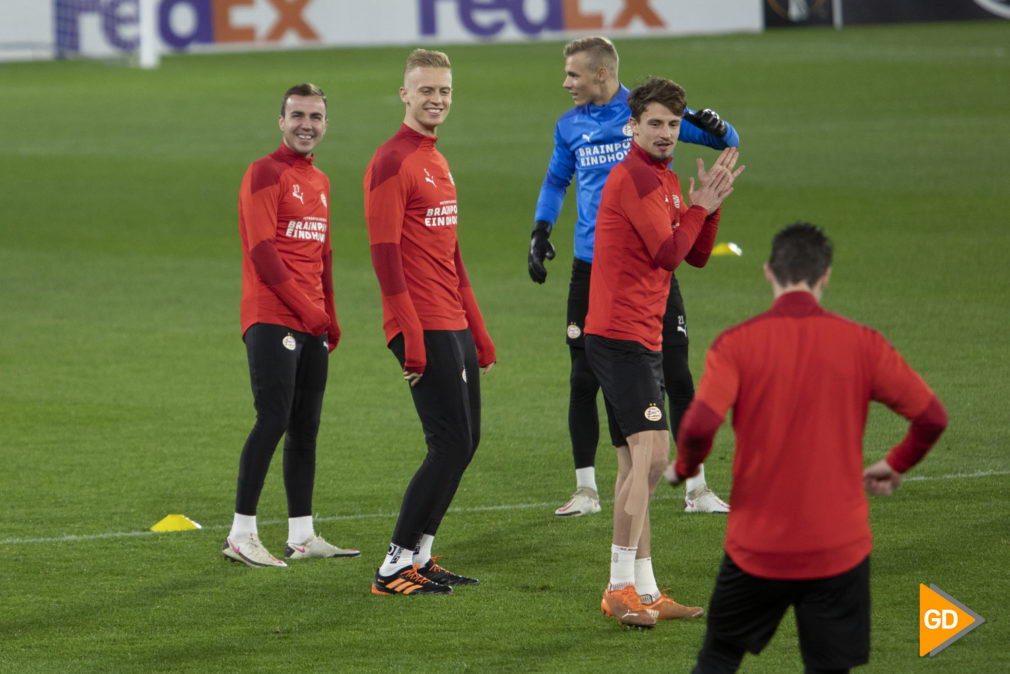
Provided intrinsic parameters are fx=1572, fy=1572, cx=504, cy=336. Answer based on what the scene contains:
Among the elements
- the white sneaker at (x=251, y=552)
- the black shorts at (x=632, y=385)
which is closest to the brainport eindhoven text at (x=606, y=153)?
the black shorts at (x=632, y=385)

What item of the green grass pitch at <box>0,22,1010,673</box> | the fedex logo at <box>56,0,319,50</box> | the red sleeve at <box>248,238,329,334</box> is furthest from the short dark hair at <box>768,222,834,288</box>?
the fedex logo at <box>56,0,319,50</box>

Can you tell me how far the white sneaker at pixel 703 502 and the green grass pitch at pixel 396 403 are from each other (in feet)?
0.34

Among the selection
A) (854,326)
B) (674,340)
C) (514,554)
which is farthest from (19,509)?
(854,326)

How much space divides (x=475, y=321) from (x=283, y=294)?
827mm

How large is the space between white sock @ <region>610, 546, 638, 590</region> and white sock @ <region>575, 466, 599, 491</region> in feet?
5.94

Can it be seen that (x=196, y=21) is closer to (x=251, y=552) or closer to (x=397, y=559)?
(x=251, y=552)

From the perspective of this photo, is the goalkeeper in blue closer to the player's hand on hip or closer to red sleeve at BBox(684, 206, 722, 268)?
red sleeve at BBox(684, 206, 722, 268)

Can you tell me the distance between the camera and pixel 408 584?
646 centimetres

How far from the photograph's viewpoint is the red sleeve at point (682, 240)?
584cm

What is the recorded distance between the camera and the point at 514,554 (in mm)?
7082

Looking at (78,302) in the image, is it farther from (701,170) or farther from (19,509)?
(701,170)

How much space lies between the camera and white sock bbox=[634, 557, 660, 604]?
606 cm

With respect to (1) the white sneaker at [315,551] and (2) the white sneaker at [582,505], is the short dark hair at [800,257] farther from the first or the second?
(2) the white sneaker at [582,505]

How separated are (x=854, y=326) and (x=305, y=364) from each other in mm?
3332
